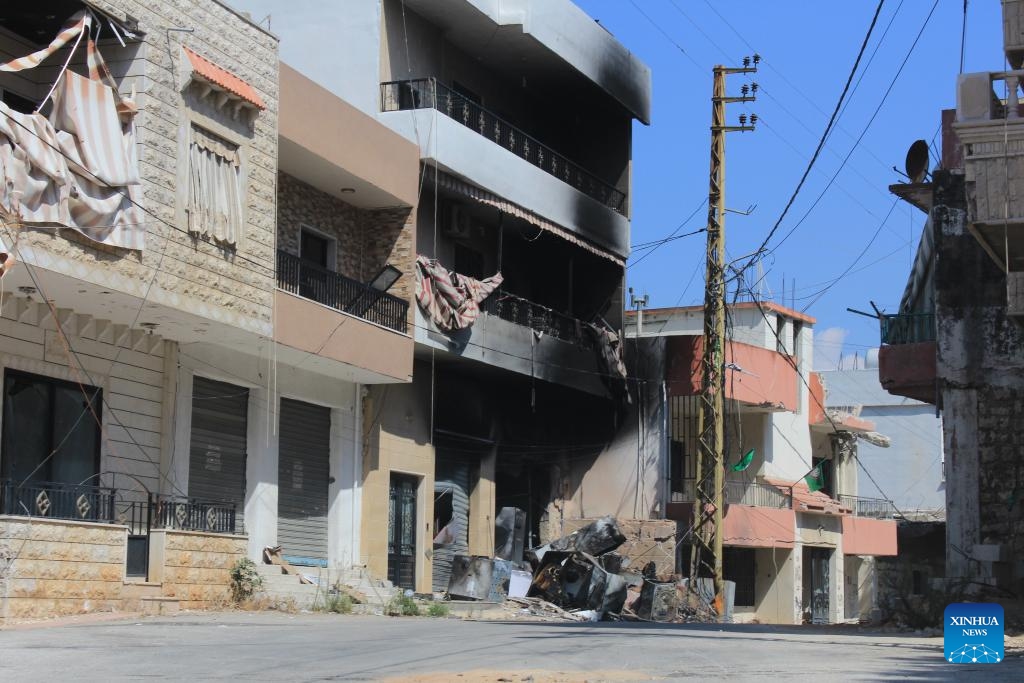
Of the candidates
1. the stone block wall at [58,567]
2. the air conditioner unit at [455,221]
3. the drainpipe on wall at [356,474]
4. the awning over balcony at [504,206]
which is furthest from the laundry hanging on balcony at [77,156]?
the air conditioner unit at [455,221]

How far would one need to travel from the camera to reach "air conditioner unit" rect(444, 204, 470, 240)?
1244 inches

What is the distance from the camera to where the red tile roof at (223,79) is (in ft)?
70.6

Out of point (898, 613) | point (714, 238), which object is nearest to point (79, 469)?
point (898, 613)

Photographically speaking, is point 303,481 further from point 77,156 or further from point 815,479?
A: point 815,479

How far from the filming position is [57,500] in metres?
20.1

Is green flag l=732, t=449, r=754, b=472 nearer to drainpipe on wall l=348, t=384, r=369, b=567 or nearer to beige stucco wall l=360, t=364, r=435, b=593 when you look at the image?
beige stucco wall l=360, t=364, r=435, b=593

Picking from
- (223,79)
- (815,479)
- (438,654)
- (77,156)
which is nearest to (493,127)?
(223,79)

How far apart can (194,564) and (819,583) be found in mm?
27597

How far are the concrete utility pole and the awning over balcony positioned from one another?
3.53m

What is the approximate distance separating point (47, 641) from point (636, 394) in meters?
23.1

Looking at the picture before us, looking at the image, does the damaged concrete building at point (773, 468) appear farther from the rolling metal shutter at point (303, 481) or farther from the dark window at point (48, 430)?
the dark window at point (48, 430)

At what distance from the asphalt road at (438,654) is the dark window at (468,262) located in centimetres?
1431

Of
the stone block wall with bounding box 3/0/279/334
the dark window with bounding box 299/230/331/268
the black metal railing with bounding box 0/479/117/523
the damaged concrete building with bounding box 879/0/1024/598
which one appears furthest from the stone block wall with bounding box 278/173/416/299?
the damaged concrete building with bounding box 879/0/1024/598

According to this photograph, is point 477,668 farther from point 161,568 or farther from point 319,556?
point 319,556
